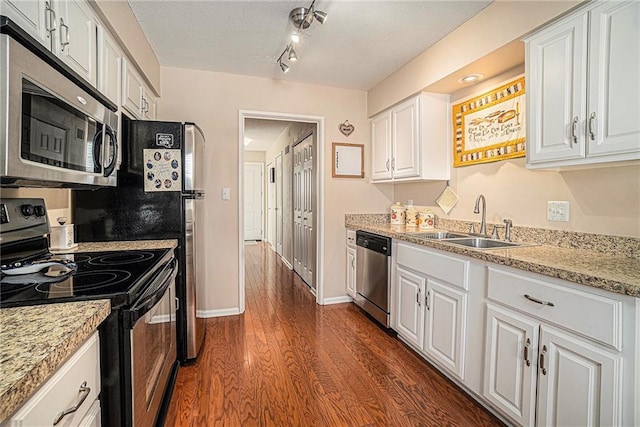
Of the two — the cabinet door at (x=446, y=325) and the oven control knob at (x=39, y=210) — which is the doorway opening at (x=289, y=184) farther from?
the oven control knob at (x=39, y=210)

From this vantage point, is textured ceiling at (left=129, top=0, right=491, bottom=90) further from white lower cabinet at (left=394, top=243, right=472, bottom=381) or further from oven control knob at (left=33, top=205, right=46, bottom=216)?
white lower cabinet at (left=394, top=243, right=472, bottom=381)

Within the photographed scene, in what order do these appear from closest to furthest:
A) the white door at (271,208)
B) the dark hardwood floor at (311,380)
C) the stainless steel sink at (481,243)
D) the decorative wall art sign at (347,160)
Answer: the dark hardwood floor at (311,380), the stainless steel sink at (481,243), the decorative wall art sign at (347,160), the white door at (271,208)

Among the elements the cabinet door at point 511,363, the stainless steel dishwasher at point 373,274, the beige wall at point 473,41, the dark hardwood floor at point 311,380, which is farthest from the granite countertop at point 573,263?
the beige wall at point 473,41

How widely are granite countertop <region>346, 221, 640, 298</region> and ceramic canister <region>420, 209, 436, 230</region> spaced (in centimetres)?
94

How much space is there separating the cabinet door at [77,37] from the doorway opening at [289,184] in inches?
63.8

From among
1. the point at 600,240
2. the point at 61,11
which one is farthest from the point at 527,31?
the point at 61,11

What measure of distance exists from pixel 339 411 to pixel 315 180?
2.48 metres

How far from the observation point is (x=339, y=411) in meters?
1.79

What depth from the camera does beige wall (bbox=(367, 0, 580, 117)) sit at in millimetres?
1724

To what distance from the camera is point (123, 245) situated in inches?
78.0

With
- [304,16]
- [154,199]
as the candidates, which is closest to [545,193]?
[304,16]

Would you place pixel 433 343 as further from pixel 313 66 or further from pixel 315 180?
pixel 313 66

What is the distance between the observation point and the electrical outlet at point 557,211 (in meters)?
1.90

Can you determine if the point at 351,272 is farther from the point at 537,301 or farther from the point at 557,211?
the point at 537,301
